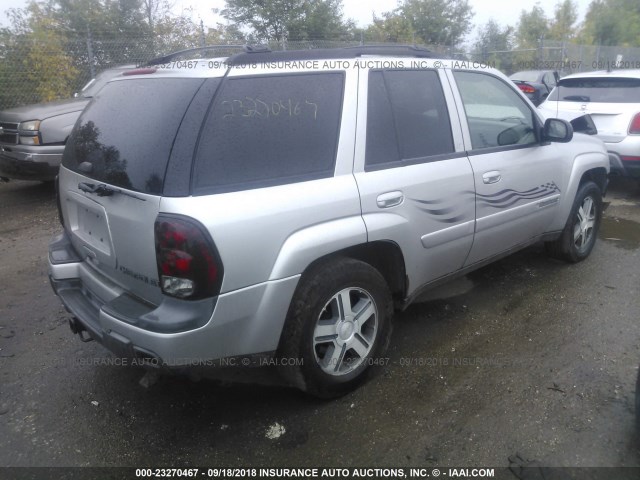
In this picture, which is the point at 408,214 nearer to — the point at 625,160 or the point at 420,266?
the point at 420,266

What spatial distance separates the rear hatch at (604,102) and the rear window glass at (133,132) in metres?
6.19

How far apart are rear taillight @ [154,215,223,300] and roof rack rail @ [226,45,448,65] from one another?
869mm

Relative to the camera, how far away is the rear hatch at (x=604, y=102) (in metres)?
6.62

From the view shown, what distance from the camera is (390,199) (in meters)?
2.82

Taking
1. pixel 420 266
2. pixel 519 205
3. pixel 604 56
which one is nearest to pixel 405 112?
pixel 420 266

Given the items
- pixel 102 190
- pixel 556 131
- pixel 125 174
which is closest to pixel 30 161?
pixel 102 190

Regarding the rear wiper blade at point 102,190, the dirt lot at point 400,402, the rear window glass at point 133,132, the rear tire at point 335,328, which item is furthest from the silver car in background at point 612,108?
the rear wiper blade at point 102,190

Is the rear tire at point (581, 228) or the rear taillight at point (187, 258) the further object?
the rear tire at point (581, 228)

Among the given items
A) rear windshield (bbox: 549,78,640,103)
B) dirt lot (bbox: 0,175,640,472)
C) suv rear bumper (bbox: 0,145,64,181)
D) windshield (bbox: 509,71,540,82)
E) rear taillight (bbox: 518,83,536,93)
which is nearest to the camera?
dirt lot (bbox: 0,175,640,472)

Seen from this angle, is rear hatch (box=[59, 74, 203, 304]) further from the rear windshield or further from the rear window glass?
the rear windshield

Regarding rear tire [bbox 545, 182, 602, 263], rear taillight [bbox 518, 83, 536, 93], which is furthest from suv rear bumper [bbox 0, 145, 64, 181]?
rear taillight [bbox 518, 83, 536, 93]

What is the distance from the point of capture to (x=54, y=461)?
246cm

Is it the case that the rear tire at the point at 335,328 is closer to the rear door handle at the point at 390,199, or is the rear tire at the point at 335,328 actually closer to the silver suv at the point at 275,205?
the silver suv at the point at 275,205

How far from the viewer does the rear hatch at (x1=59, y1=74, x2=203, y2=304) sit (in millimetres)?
2283
